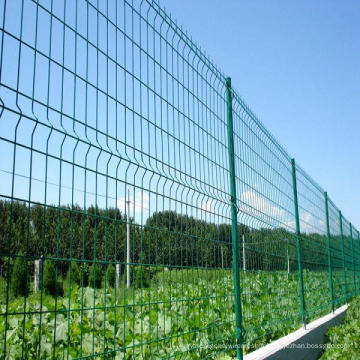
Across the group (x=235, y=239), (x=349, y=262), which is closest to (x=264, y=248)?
(x=235, y=239)

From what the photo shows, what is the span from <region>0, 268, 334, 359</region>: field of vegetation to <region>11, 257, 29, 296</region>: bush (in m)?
0.07

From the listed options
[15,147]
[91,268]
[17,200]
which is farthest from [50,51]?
[91,268]

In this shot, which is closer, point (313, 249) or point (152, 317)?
point (152, 317)

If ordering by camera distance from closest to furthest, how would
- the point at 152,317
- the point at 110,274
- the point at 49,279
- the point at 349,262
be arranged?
the point at 49,279, the point at 110,274, the point at 152,317, the point at 349,262

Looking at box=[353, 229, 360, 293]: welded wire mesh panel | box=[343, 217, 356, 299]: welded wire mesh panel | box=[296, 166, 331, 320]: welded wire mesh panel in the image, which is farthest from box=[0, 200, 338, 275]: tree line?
box=[353, 229, 360, 293]: welded wire mesh panel

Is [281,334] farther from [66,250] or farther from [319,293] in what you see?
[66,250]

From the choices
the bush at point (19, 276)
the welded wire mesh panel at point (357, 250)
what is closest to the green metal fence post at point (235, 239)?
the bush at point (19, 276)

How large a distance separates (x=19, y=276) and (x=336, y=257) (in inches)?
466

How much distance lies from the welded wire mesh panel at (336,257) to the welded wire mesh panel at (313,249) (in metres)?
0.97

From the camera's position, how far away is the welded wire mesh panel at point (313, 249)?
8.70 m

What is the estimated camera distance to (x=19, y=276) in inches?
89.0

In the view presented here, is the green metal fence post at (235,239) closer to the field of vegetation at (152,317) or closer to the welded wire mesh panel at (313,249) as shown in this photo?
the field of vegetation at (152,317)

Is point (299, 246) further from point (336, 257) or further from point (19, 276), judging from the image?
point (19, 276)

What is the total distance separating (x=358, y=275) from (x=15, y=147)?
1801 centimetres
